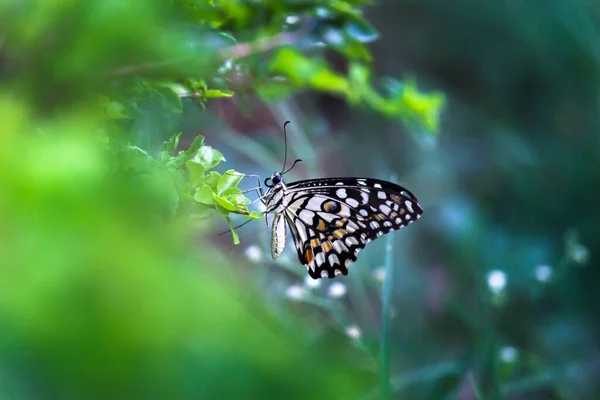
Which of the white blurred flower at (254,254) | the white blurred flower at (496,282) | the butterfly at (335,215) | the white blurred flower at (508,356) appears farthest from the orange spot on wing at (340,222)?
the white blurred flower at (508,356)

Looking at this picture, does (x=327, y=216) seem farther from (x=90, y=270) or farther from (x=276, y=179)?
(x=90, y=270)

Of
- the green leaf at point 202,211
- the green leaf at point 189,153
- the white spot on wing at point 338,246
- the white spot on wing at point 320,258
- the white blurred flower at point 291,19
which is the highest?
the white blurred flower at point 291,19

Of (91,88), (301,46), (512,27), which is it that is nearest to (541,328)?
(512,27)

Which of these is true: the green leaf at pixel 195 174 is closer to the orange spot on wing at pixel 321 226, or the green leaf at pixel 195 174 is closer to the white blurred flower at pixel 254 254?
the orange spot on wing at pixel 321 226

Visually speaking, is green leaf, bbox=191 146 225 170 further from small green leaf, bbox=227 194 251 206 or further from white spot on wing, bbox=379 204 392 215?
white spot on wing, bbox=379 204 392 215

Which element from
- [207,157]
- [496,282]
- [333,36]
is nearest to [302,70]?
[333,36]

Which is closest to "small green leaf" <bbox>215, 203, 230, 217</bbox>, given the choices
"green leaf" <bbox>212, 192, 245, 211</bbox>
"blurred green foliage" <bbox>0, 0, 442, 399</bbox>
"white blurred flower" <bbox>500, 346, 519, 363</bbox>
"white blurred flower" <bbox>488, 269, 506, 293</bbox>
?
"green leaf" <bbox>212, 192, 245, 211</bbox>

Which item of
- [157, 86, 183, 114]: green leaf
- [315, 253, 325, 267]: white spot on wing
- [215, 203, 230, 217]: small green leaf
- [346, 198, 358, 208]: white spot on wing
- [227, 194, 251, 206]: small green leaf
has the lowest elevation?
[215, 203, 230, 217]: small green leaf

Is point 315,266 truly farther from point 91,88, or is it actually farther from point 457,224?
point 457,224
